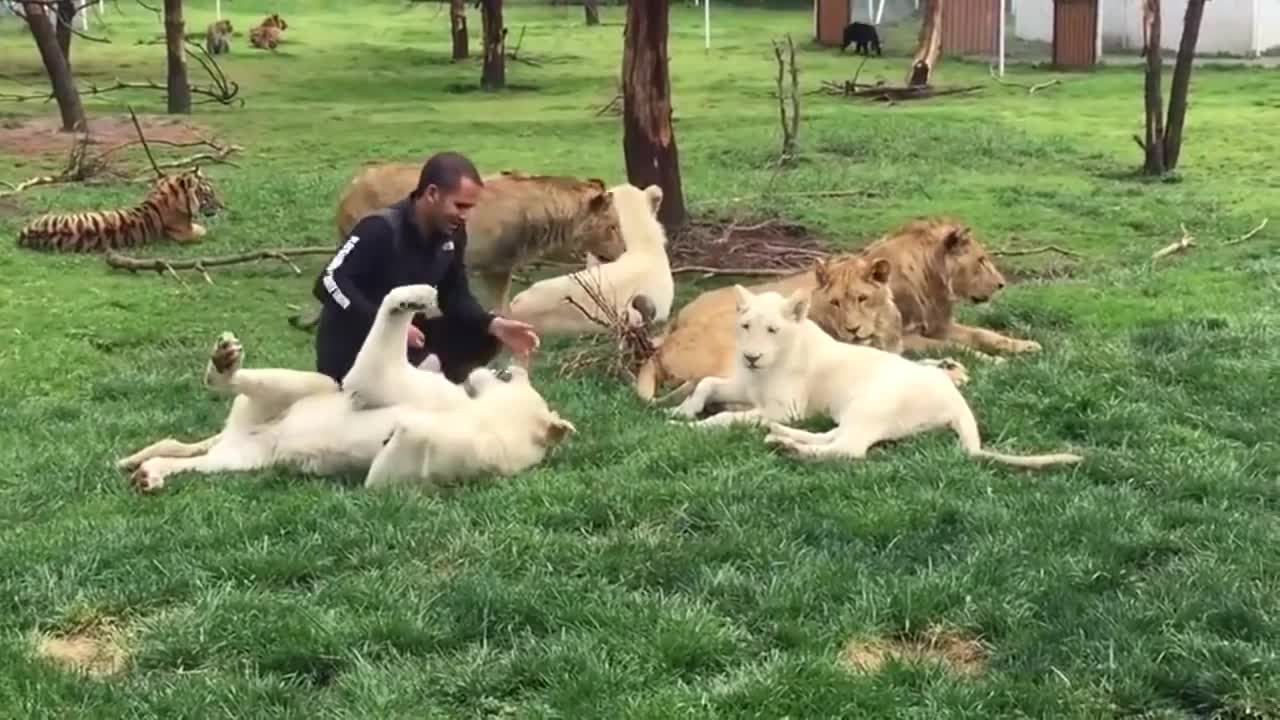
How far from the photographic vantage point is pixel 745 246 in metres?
12.2

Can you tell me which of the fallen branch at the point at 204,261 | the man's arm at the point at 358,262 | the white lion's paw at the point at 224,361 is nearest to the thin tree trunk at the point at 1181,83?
the fallen branch at the point at 204,261

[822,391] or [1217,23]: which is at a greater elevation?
[1217,23]

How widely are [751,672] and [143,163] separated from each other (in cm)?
1487

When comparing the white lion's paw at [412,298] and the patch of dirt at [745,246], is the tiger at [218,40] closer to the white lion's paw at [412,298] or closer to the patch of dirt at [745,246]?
the patch of dirt at [745,246]

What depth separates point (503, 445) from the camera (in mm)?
6262

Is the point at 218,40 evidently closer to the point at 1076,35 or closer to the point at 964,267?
the point at 1076,35

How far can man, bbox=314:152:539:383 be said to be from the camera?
663cm

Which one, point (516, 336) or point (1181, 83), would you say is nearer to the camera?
point (516, 336)

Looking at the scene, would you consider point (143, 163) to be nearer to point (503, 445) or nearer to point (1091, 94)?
point (503, 445)

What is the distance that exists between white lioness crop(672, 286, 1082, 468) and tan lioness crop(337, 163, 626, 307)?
2.72 metres

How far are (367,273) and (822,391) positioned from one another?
201 cm

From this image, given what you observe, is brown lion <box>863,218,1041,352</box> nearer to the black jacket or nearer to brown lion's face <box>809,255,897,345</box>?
brown lion's face <box>809,255,897,345</box>

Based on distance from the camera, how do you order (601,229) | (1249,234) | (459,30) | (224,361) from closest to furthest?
1. (224,361)
2. (601,229)
3. (1249,234)
4. (459,30)

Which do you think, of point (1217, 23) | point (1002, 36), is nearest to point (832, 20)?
point (1002, 36)
